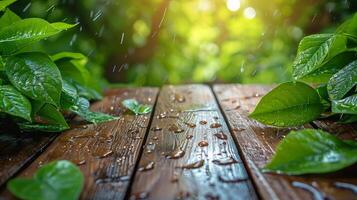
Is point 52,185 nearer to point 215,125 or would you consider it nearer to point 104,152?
point 104,152

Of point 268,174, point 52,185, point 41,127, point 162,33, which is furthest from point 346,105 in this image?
point 162,33

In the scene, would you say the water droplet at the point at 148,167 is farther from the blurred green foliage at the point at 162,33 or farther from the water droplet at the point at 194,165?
the blurred green foliage at the point at 162,33

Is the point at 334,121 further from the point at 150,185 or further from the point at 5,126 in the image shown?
the point at 5,126

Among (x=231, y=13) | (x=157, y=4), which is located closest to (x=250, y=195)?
(x=157, y=4)

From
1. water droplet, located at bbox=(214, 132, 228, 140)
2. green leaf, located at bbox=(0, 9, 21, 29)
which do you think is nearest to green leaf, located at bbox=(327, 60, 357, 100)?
water droplet, located at bbox=(214, 132, 228, 140)

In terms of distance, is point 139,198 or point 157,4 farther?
point 157,4

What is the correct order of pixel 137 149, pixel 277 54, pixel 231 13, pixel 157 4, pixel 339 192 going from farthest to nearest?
pixel 231 13 < pixel 277 54 < pixel 157 4 < pixel 137 149 < pixel 339 192
